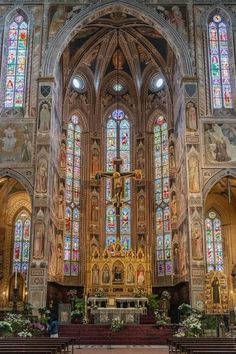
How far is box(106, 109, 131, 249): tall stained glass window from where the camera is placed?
36.7m

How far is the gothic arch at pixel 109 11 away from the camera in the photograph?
1194 inches

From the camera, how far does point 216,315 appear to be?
2486 centimetres

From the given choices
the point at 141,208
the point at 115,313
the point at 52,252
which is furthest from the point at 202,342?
the point at 141,208

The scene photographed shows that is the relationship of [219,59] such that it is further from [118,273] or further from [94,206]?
[118,273]

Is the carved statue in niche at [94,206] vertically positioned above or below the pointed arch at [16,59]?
below

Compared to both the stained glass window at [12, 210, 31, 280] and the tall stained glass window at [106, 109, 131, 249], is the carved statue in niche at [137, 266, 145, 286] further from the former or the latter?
the stained glass window at [12, 210, 31, 280]

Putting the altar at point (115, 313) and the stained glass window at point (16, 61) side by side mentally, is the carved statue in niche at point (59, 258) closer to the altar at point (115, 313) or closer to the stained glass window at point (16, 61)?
the altar at point (115, 313)

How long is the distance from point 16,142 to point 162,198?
1258 cm

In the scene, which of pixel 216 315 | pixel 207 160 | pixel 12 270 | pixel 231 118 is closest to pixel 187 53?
pixel 231 118

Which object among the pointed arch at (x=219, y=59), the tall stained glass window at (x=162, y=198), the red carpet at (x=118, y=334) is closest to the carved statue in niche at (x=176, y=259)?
the tall stained glass window at (x=162, y=198)

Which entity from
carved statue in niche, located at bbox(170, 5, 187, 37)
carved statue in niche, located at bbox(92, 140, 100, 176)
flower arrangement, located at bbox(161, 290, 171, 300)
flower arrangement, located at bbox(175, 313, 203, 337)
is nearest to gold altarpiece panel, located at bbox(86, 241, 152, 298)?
flower arrangement, located at bbox(161, 290, 171, 300)

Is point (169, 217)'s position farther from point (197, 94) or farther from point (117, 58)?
point (117, 58)

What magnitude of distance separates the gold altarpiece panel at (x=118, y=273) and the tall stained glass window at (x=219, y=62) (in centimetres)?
1069

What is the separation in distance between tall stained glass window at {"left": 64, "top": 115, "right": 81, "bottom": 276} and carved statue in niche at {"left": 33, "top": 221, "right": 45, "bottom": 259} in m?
7.92
